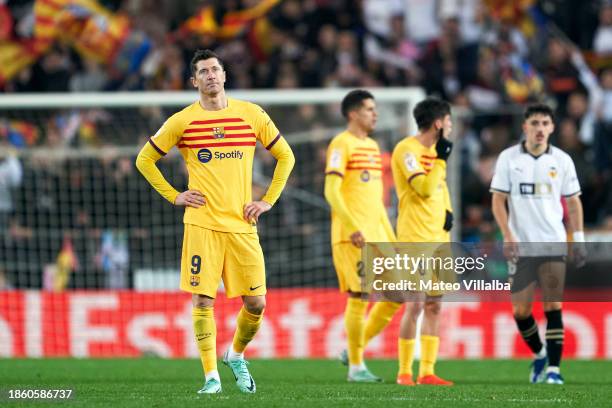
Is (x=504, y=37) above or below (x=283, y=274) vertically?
above

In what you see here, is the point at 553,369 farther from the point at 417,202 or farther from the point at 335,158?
the point at 335,158

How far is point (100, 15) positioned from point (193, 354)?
6.09m

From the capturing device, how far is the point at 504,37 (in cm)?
1925

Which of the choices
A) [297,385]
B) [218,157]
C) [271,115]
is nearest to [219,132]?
[218,157]

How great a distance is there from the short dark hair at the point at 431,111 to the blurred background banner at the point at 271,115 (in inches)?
163

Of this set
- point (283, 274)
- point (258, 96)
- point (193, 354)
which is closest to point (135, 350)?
point (193, 354)

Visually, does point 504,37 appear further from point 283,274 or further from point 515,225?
point 515,225

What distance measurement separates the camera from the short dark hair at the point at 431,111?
1134 cm

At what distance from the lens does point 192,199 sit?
9492mm

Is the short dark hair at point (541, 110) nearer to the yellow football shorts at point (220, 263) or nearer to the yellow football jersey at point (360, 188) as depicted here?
the yellow football jersey at point (360, 188)

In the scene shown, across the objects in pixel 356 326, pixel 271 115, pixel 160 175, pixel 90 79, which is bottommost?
pixel 356 326

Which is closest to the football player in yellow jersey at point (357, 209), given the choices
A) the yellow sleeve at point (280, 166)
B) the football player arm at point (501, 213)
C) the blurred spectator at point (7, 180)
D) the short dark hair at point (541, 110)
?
the football player arm at point (501, 213)

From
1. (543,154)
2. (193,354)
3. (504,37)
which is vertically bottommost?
(193,354)

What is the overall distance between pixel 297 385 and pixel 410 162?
2.15m
